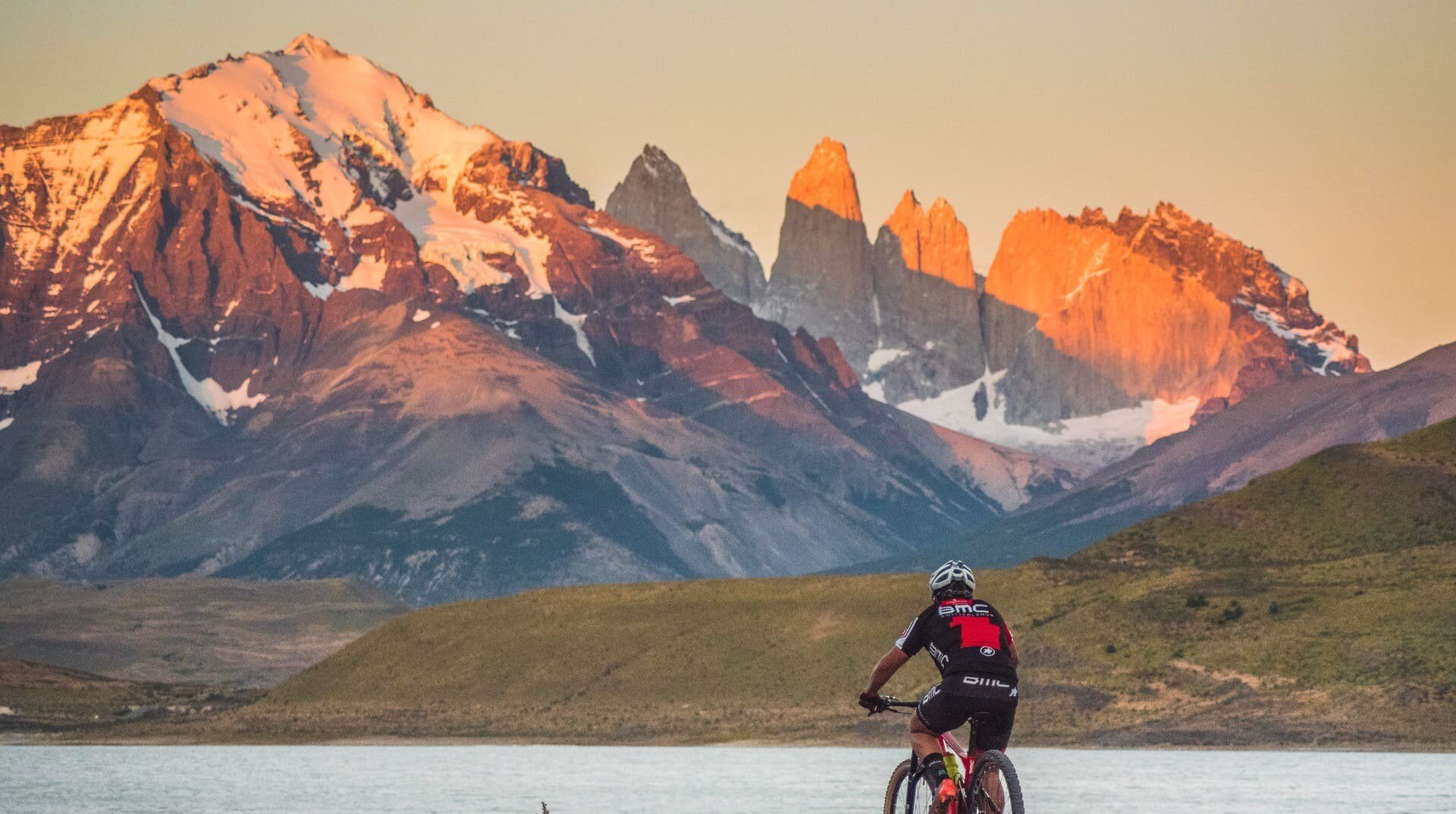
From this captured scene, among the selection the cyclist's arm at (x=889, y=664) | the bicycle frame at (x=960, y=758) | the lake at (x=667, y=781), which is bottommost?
the lake at (x=667, y=781)

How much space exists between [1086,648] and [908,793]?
435ft

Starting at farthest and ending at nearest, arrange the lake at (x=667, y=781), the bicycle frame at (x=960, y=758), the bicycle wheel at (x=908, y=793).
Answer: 1. the lake at (x=667, y=781)
2. the bicycle wheel at (x=908, y=793)
3. the bicycle frame at (x=960, y=758)

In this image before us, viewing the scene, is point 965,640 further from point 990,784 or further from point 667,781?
point 667,781

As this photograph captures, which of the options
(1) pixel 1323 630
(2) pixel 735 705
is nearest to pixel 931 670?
(2) pixel 735 705

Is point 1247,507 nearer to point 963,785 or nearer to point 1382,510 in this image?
point 1382,510

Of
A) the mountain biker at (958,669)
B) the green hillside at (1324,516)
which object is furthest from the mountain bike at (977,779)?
the green hillside at (1324,516)

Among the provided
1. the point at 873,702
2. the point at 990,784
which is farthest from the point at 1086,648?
the point at 990,784

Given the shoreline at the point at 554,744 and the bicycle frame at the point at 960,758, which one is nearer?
the bicycle frame at the point at 960,758

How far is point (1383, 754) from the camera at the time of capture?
389ft

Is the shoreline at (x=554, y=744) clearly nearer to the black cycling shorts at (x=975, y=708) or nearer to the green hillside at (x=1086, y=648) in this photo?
the green hillside at (x=1086, y=648)

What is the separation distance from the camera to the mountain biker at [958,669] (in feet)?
96.4

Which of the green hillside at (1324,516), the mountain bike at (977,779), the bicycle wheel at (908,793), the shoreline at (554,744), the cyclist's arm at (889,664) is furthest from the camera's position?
the green hillside at (1324,516)

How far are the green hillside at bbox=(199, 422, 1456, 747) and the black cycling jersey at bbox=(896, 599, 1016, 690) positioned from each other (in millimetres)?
107303

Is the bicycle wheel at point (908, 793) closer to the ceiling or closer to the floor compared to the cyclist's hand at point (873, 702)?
closer to the floor
